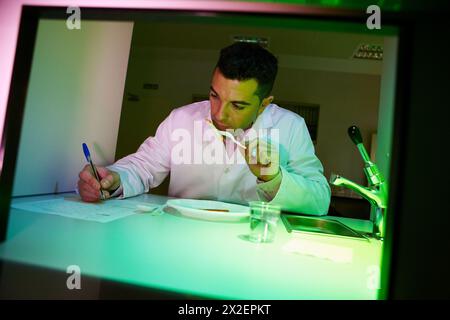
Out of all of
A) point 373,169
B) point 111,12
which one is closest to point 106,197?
point 111,12

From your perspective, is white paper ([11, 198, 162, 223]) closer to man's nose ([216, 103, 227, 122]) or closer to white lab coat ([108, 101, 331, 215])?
white lab coat ([108, 101, 331, 215])

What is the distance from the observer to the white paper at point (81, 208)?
698mm

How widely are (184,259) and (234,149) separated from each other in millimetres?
1325

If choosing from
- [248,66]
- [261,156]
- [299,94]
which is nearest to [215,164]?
[248,66]

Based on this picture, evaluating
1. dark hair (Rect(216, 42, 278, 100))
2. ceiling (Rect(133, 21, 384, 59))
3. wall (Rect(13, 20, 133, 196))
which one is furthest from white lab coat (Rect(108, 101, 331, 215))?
ceiling (Rect(133, 21, 384, 59))

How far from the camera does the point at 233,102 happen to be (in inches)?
62.0

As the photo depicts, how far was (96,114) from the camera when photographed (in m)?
1.09

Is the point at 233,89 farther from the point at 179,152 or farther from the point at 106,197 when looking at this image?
the point at 106,197

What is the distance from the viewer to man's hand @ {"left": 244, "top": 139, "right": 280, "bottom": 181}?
1.00 m

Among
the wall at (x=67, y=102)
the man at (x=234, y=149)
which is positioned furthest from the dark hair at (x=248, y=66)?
the wall at (x=67, y=102)

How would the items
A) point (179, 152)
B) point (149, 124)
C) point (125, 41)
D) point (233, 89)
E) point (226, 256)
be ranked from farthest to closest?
1. point (149, 124)
2. point (179, 152)
3. point (233, 89)
4. point (125, 41)
5. point (226, 256)

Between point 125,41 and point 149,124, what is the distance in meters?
2.62

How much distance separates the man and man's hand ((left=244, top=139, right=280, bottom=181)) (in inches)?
2.3
